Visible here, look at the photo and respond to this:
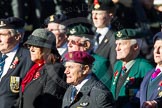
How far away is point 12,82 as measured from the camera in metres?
9.37

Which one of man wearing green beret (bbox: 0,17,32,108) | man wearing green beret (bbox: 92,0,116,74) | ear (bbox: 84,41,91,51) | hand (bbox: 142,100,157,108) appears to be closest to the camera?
hand (bbox: 142,100,157,108)

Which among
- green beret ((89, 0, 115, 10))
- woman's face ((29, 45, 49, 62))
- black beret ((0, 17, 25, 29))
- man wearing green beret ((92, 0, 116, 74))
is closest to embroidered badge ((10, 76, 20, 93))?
woman's face ((29, 45, 49, 62))

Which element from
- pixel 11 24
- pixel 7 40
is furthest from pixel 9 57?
pixel 11 24

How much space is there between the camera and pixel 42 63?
9.02 meters

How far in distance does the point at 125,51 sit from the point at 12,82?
1.44 meters

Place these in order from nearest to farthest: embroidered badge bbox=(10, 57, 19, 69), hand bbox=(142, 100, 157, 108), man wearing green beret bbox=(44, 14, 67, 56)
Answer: hand bbox=(142, 100, 157, 108) → embroidered badge bbox=(10, 57, 19, 69) → man wearing green beret bbox=(44, 14, 67, 56)

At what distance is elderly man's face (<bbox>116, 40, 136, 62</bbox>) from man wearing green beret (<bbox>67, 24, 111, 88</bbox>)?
452 mm

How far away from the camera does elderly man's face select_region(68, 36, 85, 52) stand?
31.6ft

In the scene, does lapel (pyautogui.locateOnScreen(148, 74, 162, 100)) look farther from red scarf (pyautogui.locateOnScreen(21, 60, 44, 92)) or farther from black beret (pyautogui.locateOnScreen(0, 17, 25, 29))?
black beret (pyautogui.locateOnScreen(0, 17, 25, 29))

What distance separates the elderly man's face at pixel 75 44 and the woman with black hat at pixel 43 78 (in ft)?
1.73

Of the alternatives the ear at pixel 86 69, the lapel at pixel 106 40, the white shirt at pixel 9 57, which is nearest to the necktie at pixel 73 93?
the ear at pixel 86 69

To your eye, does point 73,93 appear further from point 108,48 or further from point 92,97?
point 108,48

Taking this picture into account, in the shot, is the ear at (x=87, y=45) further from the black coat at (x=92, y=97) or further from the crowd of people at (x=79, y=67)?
the black coat at (x=92, y=97)

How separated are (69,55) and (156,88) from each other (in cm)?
103
